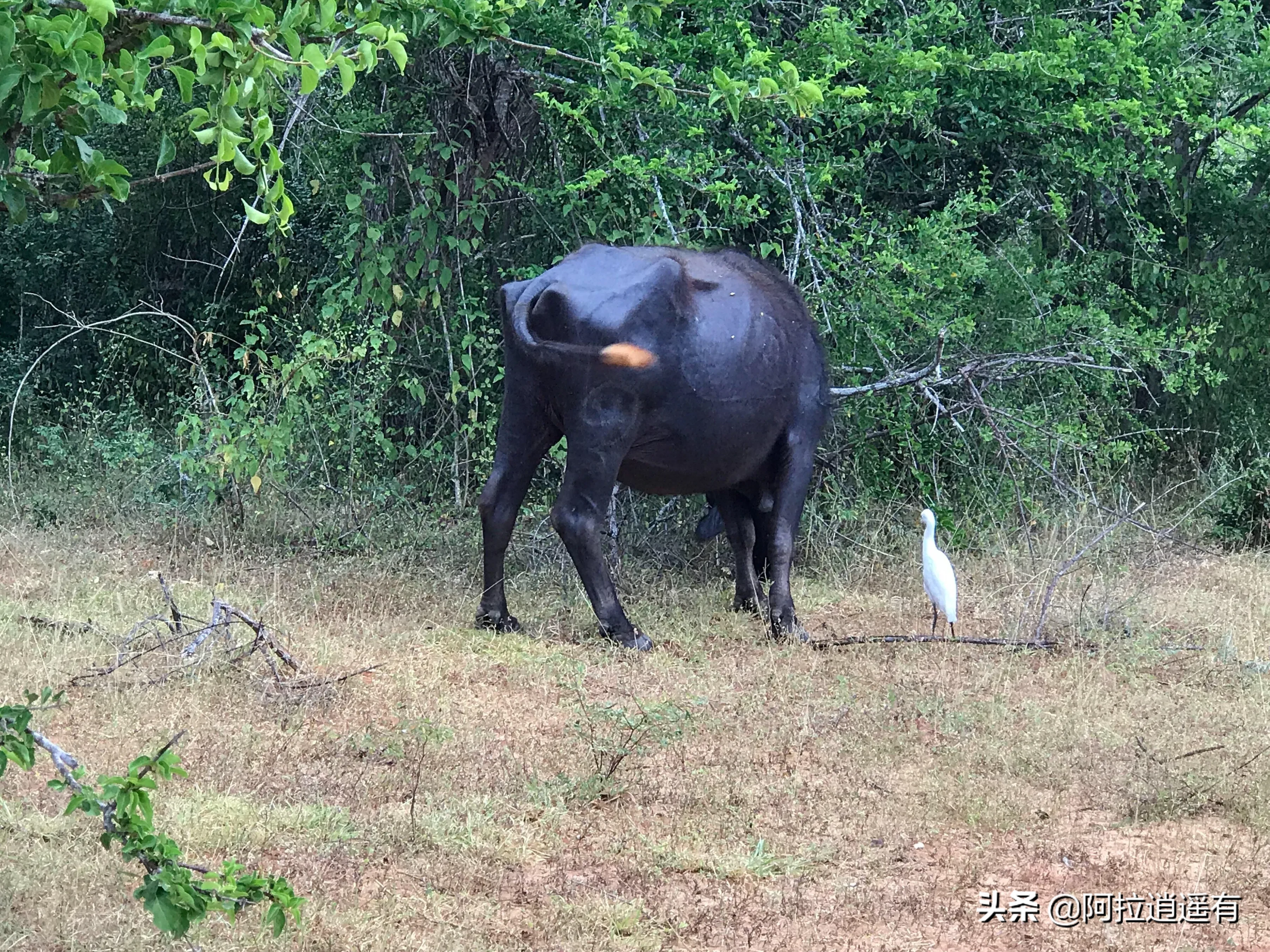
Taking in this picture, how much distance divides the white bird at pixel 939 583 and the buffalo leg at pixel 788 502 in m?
0.67

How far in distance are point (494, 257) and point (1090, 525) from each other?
382cm

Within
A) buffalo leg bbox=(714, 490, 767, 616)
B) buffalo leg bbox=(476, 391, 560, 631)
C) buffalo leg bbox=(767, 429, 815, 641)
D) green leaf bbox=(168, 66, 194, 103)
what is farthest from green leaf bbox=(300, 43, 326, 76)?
buffalo leg bbox=(714, 490, 767, 616)

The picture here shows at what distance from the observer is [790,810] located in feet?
15.8

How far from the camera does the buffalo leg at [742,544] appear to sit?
301 inches

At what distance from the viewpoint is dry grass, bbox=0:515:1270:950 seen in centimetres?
399

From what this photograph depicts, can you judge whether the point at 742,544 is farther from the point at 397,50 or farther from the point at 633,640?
the point at 397,50

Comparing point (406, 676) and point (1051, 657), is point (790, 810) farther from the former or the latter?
point (1051, 657)

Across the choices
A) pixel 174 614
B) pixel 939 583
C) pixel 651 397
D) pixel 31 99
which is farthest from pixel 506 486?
pixel 31 99

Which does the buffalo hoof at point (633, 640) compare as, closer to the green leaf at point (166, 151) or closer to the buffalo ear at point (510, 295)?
the buffalo ear at point (510, 295)

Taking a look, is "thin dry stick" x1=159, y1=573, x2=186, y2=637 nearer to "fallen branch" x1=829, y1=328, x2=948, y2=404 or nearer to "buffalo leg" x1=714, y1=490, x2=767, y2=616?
"buffalo leg" x1=714, y1=490, x2=767, y2=616

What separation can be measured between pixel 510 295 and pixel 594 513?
1112 mm

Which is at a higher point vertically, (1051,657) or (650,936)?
(650,936)

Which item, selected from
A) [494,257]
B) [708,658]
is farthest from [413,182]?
[708,658]

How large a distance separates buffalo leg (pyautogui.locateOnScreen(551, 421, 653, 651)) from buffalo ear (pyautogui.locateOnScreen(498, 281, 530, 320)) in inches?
26.4
